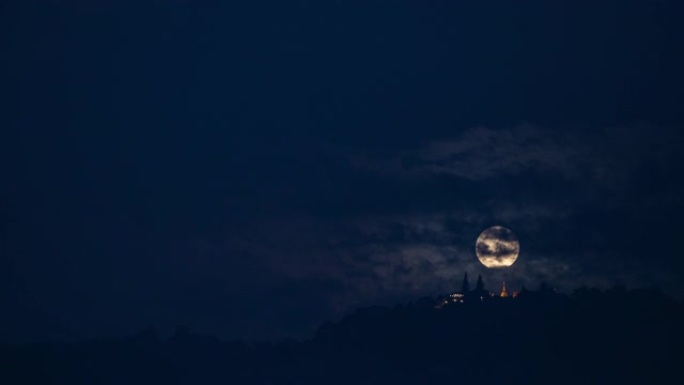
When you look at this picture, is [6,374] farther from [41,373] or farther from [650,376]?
[650,376]

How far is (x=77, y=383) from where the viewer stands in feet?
582

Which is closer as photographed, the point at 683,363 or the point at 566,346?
the point at 683,363

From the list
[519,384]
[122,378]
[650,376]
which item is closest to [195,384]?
[122,378]

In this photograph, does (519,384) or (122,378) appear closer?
(519,384)

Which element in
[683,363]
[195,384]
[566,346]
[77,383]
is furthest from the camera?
[77,383]

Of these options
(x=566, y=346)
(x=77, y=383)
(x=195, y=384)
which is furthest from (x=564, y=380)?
(x=77, y=383)

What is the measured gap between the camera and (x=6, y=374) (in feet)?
595

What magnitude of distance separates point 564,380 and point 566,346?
4.47 m

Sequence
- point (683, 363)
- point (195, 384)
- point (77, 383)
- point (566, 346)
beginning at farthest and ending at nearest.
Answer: point (77, 383), point (195, 384), point (566, 346), point (683, 363)

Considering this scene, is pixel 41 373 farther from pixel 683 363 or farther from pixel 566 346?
pixel 683 363

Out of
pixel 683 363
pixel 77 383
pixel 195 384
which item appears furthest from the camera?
pixel 77 383

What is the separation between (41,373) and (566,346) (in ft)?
200

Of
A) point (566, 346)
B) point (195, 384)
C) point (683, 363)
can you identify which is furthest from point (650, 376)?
point (195, 384)

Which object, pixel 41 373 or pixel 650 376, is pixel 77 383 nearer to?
pixel 41 373
